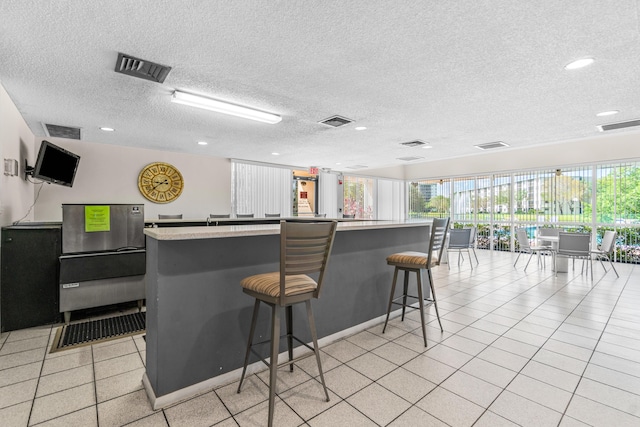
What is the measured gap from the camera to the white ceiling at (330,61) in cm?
202

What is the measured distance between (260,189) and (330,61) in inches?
227

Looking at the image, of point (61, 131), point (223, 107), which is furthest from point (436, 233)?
point (61, 131)

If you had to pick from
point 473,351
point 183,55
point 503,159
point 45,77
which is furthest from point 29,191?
point 503,159

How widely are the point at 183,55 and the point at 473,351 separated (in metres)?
3.52

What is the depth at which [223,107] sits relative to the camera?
146 inches

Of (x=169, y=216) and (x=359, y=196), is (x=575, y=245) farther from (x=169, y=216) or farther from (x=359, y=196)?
(x=169, y=216)

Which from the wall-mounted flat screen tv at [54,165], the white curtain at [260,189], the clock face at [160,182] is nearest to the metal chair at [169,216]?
the clock face at [160,182]

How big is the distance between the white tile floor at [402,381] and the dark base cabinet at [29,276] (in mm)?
174

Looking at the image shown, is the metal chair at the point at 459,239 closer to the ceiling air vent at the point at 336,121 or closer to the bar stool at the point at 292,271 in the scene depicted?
the ceiling air vent at the point at 336,121

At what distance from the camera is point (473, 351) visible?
2.54 m

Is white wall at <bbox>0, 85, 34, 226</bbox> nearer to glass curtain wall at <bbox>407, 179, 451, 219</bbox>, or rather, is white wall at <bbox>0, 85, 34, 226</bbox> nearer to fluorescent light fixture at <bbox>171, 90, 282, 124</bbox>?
fluorescent light fixture at <bbox>171, 90, 282, 124</bbox>

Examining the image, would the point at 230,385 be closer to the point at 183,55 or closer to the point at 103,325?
the point at 103,325

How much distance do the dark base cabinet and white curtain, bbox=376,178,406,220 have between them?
9172 mm

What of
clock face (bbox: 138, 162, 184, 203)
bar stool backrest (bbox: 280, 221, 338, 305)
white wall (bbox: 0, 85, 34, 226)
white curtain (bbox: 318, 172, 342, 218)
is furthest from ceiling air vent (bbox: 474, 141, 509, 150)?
white wall (bbox: 0, 85, 34, 226)
